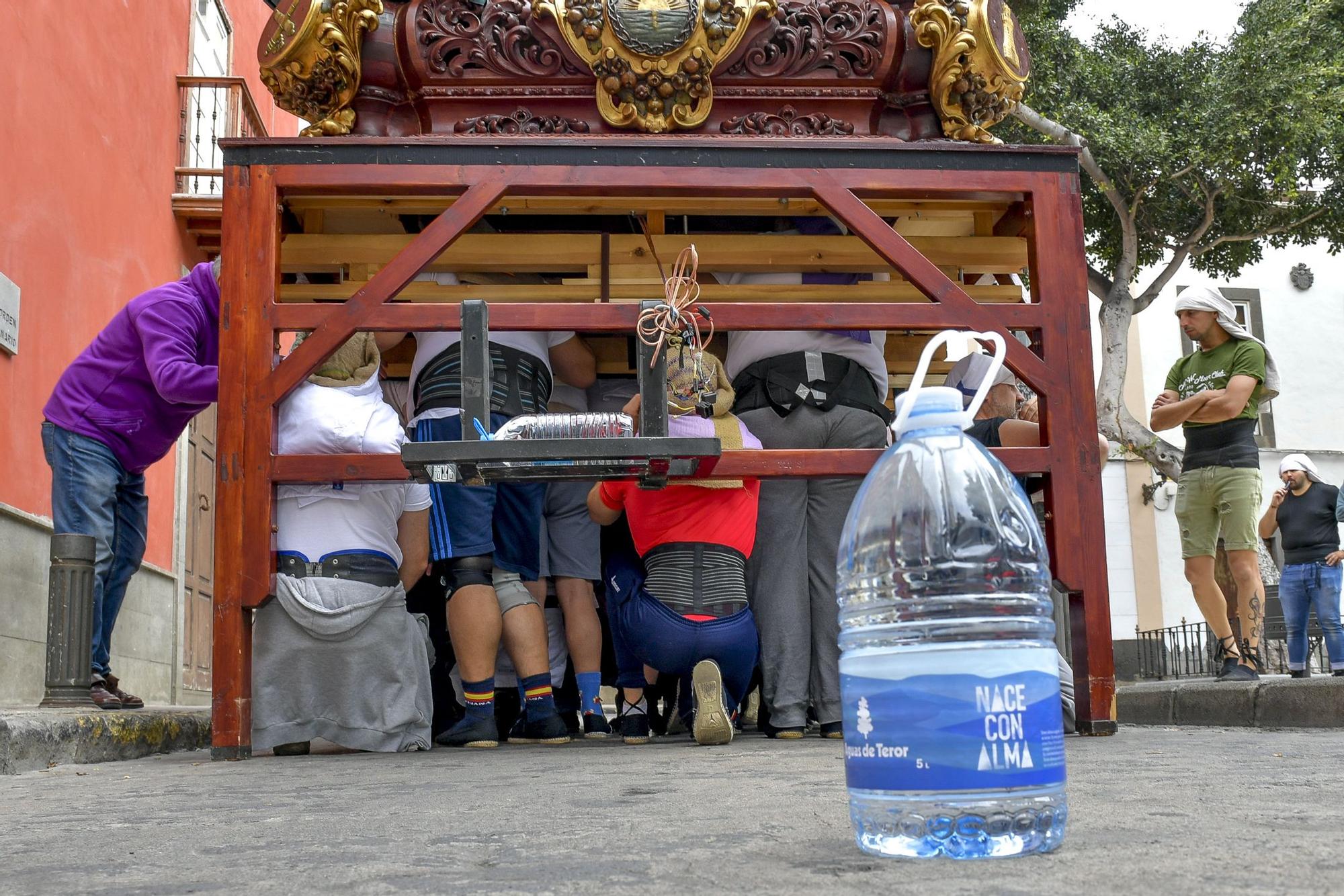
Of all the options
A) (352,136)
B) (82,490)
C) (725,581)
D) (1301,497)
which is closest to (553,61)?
(352,136)

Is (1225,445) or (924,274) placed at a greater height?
(924,274)

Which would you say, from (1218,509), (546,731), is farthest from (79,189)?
(1218,509)

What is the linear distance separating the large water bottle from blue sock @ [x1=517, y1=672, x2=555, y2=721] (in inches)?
119

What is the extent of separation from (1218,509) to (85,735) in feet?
17.5

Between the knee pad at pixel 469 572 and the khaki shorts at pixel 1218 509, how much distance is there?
368cm

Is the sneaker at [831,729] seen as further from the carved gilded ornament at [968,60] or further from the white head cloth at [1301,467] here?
the white head cloth at [1301,467]

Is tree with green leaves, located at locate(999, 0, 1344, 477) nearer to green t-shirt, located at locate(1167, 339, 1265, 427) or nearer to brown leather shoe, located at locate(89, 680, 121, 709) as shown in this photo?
green t-shirt, located at locate(1167, 339, 1265, 427)

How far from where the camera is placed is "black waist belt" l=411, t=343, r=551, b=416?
16.2 ft

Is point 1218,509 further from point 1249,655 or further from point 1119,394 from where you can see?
point 1119,394

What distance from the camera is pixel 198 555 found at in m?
12.6

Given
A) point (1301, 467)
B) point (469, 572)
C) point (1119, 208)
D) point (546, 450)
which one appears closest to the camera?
point (546, 450)

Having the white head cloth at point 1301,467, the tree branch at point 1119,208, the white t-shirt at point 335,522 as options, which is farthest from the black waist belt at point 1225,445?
the tree branch at point 1119,208

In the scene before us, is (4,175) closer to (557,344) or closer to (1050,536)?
(557,344)

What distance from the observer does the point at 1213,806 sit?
2.16 m
